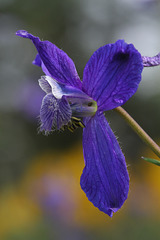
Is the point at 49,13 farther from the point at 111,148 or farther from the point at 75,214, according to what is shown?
the point at 111,148

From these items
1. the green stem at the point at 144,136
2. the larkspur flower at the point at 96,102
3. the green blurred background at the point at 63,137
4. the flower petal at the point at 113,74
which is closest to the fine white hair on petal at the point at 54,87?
the larkspur flower at the point at 96,102

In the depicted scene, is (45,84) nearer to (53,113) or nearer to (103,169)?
(53,113)

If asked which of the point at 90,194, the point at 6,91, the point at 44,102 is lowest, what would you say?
the point at 6,91

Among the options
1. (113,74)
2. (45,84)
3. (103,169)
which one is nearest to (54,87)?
(45,84)

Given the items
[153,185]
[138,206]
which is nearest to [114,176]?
[138,206]

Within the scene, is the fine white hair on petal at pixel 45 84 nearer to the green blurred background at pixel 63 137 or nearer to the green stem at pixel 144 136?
the green stem at pixel 144 136

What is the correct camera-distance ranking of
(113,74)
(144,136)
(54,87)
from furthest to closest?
(54,87)
(113,74)
(144,136)

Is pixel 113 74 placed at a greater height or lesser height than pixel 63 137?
greater
